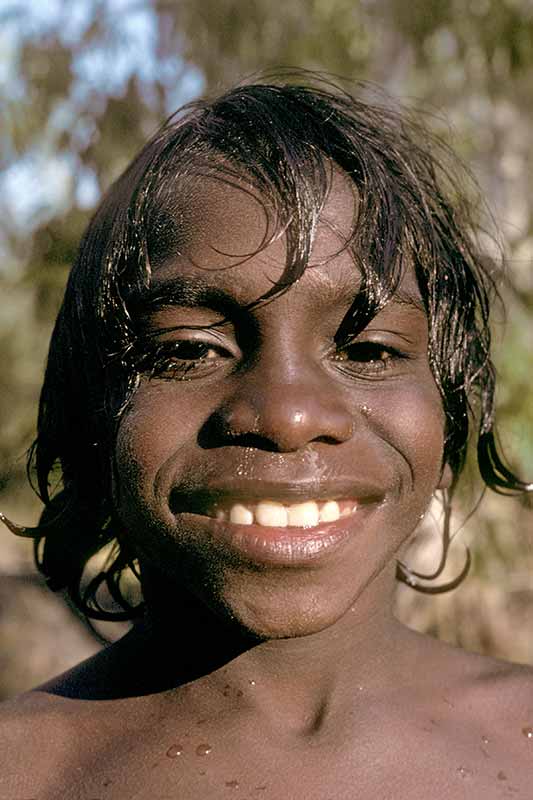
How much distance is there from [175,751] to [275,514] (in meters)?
0.44

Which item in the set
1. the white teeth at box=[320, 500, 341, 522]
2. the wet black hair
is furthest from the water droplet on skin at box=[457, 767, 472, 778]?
the wet black hair

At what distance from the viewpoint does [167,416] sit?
1.58m

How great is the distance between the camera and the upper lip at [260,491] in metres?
1.51

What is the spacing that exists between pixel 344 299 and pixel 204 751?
75 cm

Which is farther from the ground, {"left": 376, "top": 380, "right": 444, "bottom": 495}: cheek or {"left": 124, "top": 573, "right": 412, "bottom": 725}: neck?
{"left": 376, "top": 380, "right": 444, "bottom": 495}: cheek

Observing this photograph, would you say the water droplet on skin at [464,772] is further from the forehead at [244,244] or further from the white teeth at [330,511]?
the forehead at [244,244]

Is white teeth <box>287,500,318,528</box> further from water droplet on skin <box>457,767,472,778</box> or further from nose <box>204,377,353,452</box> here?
water droplet on skin <box>457,767,472,778</box>

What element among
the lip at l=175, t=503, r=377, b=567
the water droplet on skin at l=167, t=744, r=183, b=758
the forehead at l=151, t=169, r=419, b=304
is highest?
the forehead at l=151, t=169, r=419, b=304

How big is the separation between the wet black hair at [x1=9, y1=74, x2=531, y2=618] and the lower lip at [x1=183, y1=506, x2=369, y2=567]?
0.29 metres

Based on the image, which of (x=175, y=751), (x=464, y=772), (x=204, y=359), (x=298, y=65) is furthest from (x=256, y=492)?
(x=298, y=65)

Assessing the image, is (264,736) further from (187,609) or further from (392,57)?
(392,57)

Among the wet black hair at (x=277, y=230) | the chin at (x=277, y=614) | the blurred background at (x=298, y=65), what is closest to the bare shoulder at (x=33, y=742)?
the wet black hair at (x=277, y=230)

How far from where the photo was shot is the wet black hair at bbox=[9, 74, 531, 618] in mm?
1644

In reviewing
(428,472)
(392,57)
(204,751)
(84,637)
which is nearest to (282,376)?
(428,472)
